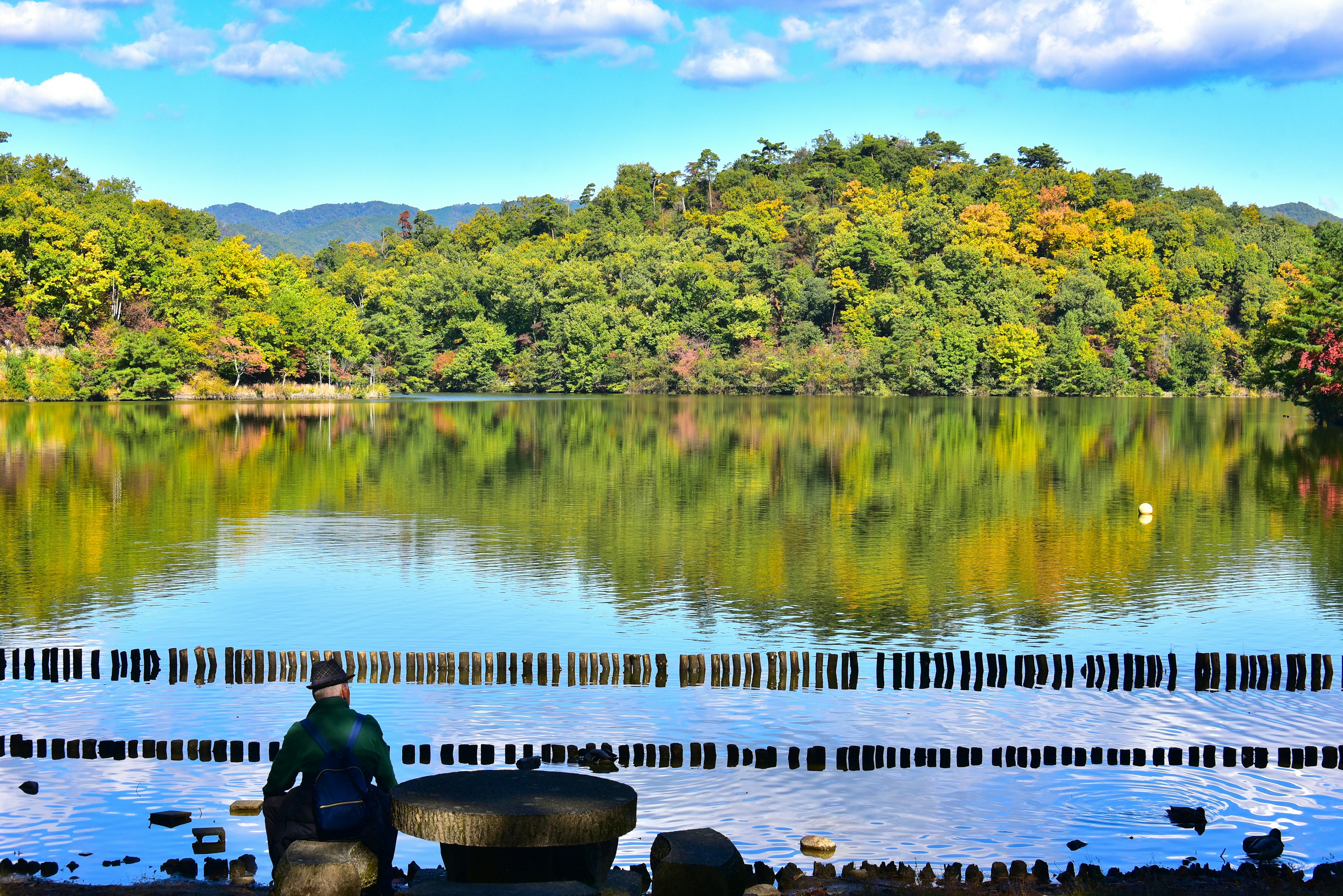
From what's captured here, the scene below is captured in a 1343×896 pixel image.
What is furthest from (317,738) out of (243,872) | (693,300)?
(693,300)

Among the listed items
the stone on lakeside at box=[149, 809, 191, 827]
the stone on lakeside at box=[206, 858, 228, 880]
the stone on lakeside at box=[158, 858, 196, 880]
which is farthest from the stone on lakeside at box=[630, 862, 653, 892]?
the stone on lakeside at box=[149, 809, 191, 827]

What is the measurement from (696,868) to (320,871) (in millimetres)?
2531

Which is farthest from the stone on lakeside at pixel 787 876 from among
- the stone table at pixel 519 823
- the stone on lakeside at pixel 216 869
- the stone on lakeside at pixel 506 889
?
the stone on lakeside at pixel 216 869

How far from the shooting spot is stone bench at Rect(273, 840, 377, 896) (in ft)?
26.3

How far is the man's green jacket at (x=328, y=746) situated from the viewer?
8531 millimetres

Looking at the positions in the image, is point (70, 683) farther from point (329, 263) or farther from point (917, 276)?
point (329, 263)

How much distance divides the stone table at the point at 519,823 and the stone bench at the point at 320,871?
1.23ft

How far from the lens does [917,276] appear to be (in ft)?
416

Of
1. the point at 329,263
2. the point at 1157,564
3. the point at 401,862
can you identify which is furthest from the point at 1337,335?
the point at 329,263

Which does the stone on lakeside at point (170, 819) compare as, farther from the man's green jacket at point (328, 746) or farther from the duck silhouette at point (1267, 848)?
the duck silhouette at point (1267, 848)

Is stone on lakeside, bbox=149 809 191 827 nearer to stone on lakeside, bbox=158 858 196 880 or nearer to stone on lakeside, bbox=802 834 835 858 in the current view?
stone on lakeside, bbox=158 858 196 880

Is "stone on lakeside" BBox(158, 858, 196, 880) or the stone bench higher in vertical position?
the stone bench

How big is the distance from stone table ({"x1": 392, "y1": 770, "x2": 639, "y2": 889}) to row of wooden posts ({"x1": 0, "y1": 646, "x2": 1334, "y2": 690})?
292 inches

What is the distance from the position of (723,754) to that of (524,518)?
19.8 m
